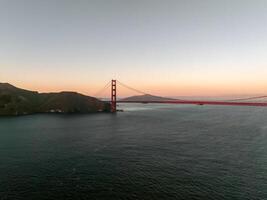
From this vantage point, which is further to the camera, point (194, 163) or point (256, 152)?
point (256, 152)

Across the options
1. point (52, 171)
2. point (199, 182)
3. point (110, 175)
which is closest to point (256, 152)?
point (199, 182)

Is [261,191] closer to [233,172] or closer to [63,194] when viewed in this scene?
[233,172]

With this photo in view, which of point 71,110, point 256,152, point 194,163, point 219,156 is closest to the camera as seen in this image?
point 194,163

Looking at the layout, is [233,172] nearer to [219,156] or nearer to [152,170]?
[219,156]

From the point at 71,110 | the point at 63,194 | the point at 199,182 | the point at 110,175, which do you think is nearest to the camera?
the point at 63,194

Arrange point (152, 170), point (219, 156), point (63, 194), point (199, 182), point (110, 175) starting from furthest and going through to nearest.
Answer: point (219, 156), point (152, 170), point (110, 175), point (199, 182), point (63, 194)

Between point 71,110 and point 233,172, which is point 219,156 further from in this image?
point 71,110

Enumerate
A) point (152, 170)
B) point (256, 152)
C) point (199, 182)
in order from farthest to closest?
point (256, 152), point (152, 170), point (199, 182)

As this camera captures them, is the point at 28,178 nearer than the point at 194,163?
Yes

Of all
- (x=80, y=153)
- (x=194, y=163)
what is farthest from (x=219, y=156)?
(x=80, y=153)
